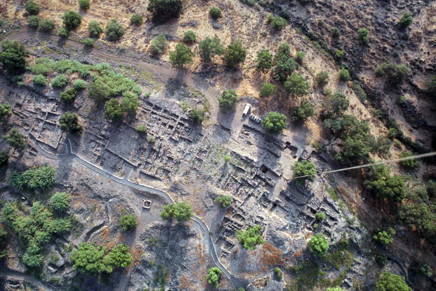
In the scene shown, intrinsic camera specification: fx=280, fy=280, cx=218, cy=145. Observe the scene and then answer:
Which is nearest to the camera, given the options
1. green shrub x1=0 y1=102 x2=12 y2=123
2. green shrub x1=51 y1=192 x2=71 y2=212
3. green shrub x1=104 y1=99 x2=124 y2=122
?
green shrub x1=51 y1=192 x2=71 y2=212

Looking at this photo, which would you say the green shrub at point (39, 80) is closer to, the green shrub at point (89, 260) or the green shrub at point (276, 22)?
the green shrub at point (89, 260)

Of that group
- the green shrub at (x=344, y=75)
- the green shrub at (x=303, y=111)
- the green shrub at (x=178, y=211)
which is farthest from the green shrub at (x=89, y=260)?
the green shrub at (x=344, y=75)

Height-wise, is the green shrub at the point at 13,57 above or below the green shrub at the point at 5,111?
above

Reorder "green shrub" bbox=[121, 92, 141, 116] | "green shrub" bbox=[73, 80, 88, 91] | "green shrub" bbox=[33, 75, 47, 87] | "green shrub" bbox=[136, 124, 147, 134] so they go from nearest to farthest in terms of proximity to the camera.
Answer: "green shrub" bbox=[121, 92, 141, 116]
"green shrub" bbox=[136, 124, 147, 134]
"green shrub" bbox=[33, 75, 47, 87]
"green shrub" bbox=[73, 80, 88, 91]

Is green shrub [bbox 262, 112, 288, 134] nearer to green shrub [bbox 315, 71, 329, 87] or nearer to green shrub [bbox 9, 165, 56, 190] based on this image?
green shrub [bbox 315, 71, 329, 87]

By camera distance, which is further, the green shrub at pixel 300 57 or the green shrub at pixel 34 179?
the green shrub at pixel 300 57

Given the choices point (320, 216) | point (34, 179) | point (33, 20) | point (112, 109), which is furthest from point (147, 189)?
point (33, 20)

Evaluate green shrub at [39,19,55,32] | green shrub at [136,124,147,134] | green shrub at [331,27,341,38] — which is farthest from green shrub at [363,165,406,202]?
green shrub at [39,19,55,32]

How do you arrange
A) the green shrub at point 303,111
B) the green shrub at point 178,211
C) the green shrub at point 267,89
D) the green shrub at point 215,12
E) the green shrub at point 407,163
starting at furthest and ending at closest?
the green shrub at point 215,12
the green shrub at point 407,163
the green shrub at point 303,111
the green shrub at point 267,89
the green shrub at point 178,211
